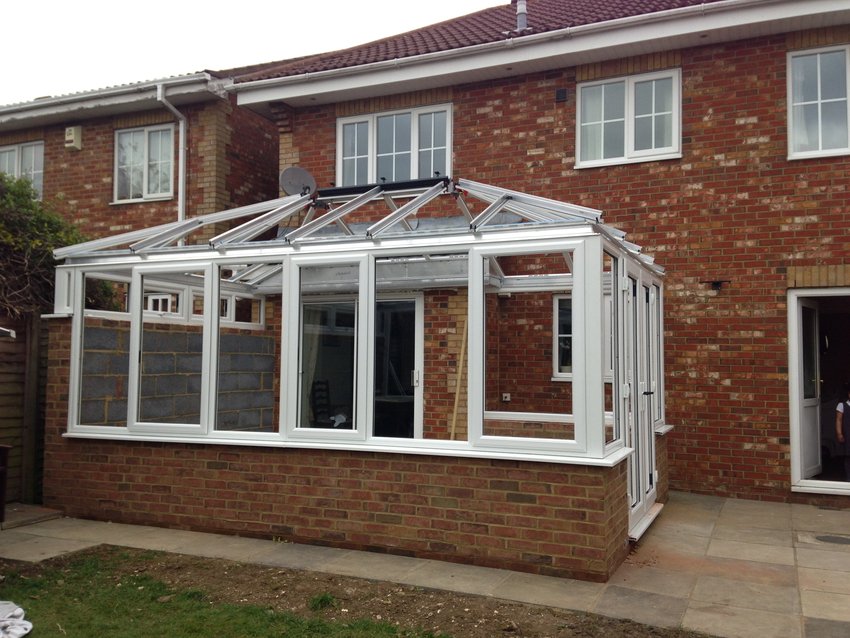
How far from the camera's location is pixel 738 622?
15.4 feet

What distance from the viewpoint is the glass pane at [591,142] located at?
31.0 ft

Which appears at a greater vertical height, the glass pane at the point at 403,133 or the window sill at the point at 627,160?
the glass pane at the point at 403,133

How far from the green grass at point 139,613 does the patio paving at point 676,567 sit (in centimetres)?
68

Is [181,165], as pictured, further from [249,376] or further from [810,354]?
[810,354]

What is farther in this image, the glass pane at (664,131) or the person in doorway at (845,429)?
the glass pane at (664,131)

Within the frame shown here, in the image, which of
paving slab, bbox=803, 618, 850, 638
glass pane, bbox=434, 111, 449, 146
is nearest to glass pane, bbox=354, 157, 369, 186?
glass pane, bbox=434, 111, 449, 146

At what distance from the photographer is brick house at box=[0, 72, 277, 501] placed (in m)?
11.9

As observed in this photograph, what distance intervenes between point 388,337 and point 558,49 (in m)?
4.01

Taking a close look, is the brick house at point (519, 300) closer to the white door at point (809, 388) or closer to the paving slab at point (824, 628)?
the white door at point (809, 388)

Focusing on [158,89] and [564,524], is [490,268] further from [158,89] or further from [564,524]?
[158,89]

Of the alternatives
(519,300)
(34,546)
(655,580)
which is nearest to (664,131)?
(519,300)

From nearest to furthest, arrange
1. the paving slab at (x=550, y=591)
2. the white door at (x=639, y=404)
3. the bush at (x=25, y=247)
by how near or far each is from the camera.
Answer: the paving slab at (x=550, y=591), the white door at (x=639, y=404), the bush at (x=25, y=247)

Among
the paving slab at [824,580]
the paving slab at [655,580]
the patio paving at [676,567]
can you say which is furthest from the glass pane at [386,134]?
the paving slab at [824,580]

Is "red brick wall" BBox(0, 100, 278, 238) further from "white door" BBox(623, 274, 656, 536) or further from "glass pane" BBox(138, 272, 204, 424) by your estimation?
"white door" BBox(623, 274, 656, 536)
